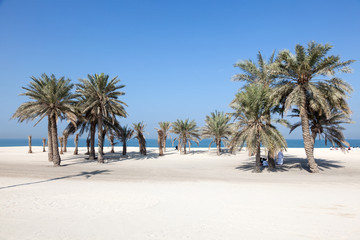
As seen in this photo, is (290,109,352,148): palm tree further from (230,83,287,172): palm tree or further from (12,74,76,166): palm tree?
(12,74,76,166): palm tree

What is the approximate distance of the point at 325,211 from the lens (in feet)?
24.1

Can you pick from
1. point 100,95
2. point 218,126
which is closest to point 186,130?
point 218,126

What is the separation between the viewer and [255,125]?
16641 millimetres

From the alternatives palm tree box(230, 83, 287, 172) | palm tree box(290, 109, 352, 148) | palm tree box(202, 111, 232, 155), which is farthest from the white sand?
palm tree box(202, 111, 232, 155)

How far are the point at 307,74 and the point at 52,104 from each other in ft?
78.4

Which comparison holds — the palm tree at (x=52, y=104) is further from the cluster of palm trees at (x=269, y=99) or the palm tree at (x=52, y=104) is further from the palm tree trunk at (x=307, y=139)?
the palm tree trunk at (x=307, y=139)

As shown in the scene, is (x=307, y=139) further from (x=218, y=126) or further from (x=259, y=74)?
(x=218, y=126)

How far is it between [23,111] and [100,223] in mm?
20384

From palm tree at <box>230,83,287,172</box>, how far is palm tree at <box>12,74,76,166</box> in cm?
1645

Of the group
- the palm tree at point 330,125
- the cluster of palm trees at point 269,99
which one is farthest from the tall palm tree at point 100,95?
the palm tree at point 330,125

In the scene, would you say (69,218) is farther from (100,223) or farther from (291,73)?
(291,73)

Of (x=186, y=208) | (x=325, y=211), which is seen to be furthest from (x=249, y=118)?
(x=186, y=208)

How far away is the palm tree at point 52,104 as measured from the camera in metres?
21.1

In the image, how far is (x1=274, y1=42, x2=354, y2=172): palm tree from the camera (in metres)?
16.0
